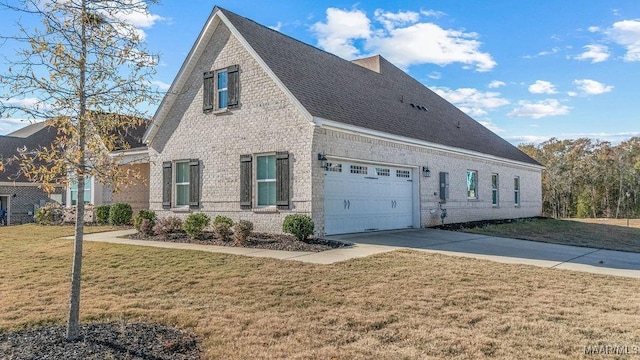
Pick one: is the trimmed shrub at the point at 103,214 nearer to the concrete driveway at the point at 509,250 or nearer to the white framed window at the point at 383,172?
the concrete driveway at the point at 509,250

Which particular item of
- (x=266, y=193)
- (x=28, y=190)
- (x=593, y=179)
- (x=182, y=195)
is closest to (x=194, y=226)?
(x=266, y=193)

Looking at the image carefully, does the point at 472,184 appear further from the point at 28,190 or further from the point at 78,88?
the point at 28,190

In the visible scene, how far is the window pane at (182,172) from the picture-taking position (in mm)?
16281

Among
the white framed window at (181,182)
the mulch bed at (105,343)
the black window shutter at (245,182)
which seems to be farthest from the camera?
the white framed window at (181,182)

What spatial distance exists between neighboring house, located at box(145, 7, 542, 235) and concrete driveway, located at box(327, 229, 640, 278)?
138cm

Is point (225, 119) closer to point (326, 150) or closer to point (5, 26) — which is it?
point (326, 150)

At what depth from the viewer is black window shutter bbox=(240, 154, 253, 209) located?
1393 cm

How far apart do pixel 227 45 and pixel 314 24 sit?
10.8ft

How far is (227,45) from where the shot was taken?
49.3 feet

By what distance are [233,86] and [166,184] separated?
461cm

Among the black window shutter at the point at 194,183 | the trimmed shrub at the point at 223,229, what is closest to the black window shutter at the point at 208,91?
the black window shutter at the point at 194,183

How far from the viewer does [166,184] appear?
53.9 ft

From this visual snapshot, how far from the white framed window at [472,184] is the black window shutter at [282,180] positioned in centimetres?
1069

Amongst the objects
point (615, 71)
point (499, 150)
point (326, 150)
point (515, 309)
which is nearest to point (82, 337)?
point (515, 309)
